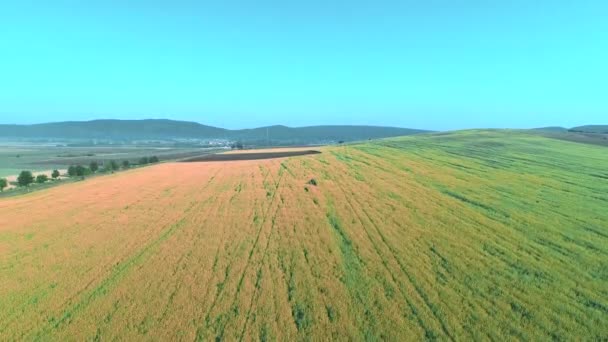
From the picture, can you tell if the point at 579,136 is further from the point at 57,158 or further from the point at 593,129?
the point at 57,158

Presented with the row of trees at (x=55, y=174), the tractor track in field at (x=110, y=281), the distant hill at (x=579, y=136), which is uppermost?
the distant hill at (x=579, y=136)

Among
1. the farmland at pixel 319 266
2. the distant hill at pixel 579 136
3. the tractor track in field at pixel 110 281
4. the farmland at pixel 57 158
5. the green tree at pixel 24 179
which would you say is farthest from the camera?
the farmland at pixel 57 158

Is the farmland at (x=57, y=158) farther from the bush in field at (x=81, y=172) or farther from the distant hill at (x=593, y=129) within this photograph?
the distant hill at (x=593, y=129)

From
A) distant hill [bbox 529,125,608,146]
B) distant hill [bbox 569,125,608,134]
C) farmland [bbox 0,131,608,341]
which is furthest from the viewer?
distant hill [bbox 569,125,608,134]

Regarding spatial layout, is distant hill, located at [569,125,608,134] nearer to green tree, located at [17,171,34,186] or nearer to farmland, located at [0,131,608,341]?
farmland, located at [0,131,608,341]

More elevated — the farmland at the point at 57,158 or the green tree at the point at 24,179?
the green tree at the point at 24,179

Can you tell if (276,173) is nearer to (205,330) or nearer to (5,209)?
(5,209)

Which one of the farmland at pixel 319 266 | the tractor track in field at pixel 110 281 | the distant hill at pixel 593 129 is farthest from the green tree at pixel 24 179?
the distant hill at pixel 593 129

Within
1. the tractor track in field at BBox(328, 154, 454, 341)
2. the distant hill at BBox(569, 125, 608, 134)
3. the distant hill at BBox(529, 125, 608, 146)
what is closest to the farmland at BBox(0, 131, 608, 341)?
the tractor track in field at BBox(328, 154, 454, 341)

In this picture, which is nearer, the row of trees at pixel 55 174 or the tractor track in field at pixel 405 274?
the tractor track in field at pixel 405 274

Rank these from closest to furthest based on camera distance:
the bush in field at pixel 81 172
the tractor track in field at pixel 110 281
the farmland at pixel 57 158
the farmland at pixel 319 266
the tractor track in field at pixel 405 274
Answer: the tractor track in field at pixel 405 274 < the farmland at pixel 319 266 < the tractor track in field at pixel 110 281 < the bush in field at pixel 81 172 < the farmland at pixel 57 158
